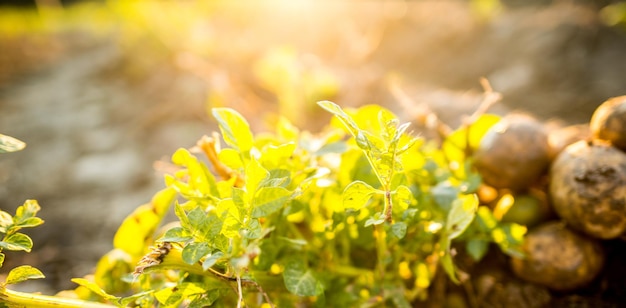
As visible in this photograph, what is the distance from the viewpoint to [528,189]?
4.35ft

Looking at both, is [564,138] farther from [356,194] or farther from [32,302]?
[32,302]

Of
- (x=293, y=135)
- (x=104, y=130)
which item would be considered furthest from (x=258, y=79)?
(x=293, y=135)

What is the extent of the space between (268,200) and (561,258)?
2.88 feet

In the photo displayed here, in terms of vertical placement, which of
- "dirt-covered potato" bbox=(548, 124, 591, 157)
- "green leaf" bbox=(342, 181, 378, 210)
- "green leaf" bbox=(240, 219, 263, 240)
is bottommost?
"dirt-covered potato" bbox=(548, 124, 591, 157)

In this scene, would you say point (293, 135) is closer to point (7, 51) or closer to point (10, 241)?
point (10, 241)

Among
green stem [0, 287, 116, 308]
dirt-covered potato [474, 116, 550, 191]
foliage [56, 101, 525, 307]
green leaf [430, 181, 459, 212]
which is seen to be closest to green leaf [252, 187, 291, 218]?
foliage [56, 101, 525, 307]

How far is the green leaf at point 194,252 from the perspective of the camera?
781mm

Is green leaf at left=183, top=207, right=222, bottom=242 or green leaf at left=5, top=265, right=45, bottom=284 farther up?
green leaf at left=183, top=207, right=222, bottom=242

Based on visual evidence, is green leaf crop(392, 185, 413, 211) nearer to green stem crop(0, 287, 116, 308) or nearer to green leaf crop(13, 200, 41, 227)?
green stem crop(0, 287, 116, 308)

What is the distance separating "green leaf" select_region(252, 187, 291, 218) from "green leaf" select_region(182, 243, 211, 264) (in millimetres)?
112

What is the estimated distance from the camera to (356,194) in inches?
31.8

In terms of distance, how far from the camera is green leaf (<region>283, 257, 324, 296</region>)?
0.88 metres

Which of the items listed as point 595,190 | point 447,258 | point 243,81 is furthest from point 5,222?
point 243,81

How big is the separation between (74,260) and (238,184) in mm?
1204
